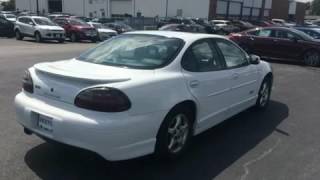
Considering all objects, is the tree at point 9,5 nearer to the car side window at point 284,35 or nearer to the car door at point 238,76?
the car side window at point 284,35

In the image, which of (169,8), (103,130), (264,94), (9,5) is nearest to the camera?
(103,130)

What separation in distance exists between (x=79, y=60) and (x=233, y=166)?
225cm

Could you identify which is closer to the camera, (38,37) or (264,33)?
(264,33)

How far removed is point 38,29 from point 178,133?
863 inches

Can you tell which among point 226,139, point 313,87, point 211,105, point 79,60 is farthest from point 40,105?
point 313,87

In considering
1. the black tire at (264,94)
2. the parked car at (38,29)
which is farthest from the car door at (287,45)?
the parked car at (38,29)

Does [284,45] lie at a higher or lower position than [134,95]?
lower

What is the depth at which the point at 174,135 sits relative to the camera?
4.54 metres

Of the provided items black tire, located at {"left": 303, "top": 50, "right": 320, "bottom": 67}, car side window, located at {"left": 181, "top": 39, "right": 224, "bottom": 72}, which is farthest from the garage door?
car side window, located at {"left": 181, "top": 39, "right": 224, "bottom": 72}

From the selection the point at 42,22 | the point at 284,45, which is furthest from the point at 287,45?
the point at 42,22

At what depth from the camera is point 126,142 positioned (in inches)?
151

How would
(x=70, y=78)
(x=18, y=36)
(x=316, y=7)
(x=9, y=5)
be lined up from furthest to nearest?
(x=316, y=7) → (x=9, y=5) → (x=18, y=36) → (x=70, y=78)

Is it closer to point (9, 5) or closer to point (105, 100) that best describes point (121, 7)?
point (9, 5)

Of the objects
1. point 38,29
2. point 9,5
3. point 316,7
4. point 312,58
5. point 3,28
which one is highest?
point 316,7
